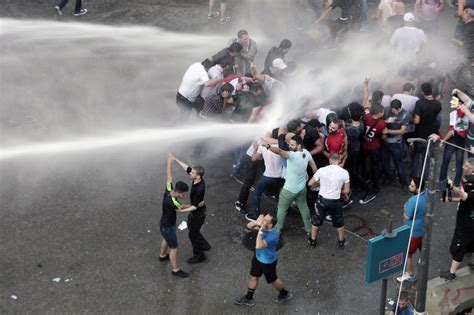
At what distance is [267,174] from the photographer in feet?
30.6

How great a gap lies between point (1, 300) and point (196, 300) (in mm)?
2502

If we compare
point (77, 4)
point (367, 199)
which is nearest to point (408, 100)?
point (367, 199)

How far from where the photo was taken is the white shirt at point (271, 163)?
9.15m

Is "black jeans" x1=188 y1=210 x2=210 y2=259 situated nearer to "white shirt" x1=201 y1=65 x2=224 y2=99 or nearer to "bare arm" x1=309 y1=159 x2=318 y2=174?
"bare arm" x1=309 y1=159 x2=318 y2=174

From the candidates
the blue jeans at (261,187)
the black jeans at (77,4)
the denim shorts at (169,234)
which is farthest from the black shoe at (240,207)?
the black jeans at (77,4)

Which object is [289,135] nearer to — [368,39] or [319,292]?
[319,292]

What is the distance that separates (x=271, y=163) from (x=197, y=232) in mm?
1595

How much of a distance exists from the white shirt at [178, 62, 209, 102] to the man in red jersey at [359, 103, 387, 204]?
10.1ft

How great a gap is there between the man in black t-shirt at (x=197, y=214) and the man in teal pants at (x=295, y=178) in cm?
114

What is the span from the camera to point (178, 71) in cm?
1495

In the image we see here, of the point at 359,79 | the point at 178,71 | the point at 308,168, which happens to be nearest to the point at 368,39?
the point at 359,79

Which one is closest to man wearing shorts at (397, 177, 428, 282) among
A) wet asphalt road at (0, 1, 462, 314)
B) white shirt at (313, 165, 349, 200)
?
wet asphalt road at (0, 1, 462, 314)

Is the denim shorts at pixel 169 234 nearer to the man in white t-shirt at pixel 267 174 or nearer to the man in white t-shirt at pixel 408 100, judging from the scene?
the man in white t-shirt at pixel 267 174

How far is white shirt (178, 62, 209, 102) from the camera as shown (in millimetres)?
11023
